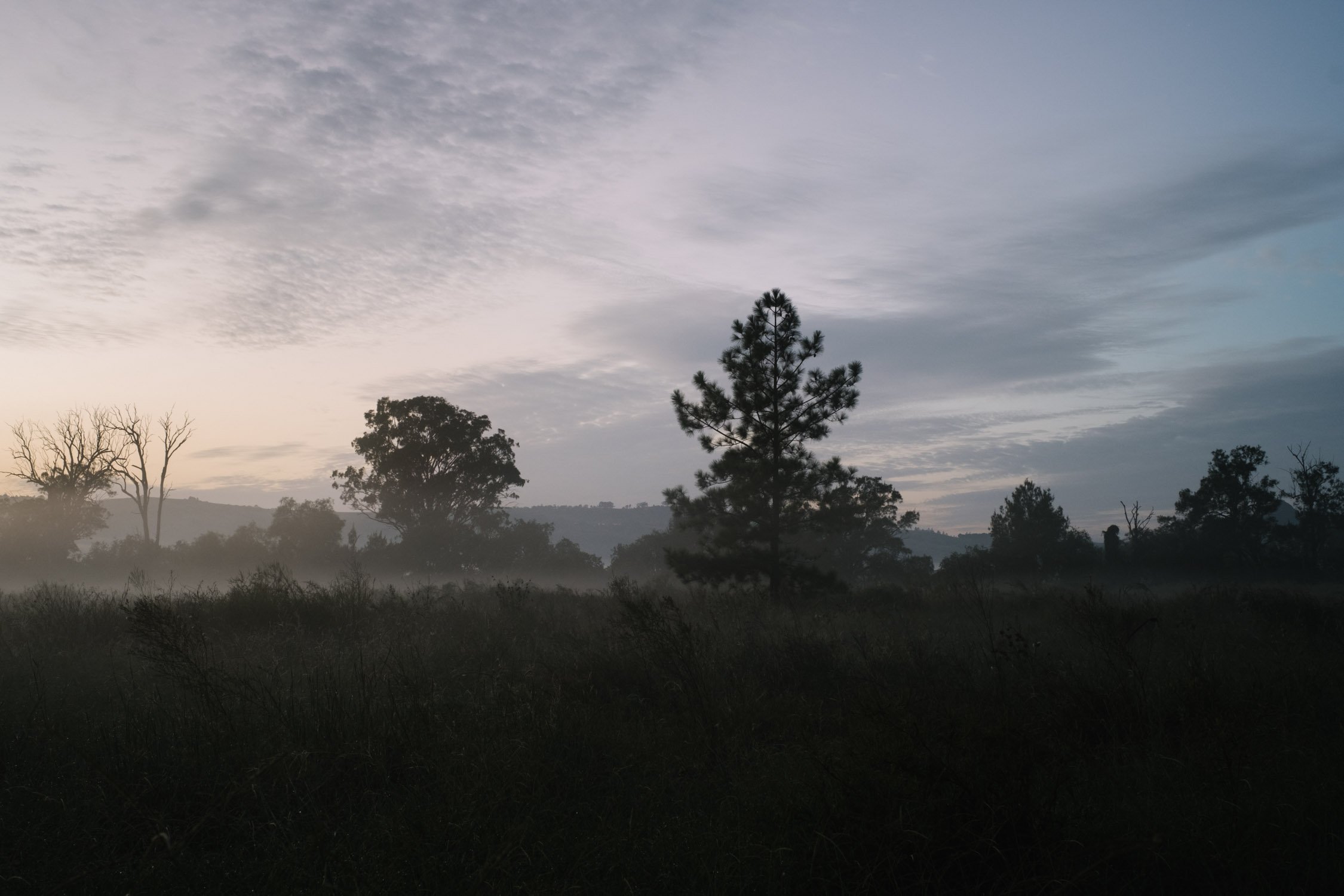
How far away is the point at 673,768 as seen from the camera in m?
4.66

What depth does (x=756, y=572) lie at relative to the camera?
19125 mm

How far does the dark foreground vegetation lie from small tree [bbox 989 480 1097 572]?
36460mm

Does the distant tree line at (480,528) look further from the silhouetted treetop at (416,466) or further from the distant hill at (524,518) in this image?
the distant hill at (524,518)

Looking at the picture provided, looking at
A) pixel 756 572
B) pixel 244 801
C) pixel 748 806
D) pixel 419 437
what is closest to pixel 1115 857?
pixel 748 806

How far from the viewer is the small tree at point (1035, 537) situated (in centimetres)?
4197

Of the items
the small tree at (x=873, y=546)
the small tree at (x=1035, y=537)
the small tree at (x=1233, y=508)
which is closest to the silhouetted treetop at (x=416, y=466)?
the small tree at (x=873, y=546)

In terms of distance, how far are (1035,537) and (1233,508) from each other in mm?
13452

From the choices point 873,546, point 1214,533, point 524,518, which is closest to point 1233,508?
point 1214,533

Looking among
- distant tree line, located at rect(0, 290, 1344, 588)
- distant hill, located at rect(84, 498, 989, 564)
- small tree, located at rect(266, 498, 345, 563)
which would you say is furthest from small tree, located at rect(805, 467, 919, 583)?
distant hill, located at rect(84, 498, 989, 564)

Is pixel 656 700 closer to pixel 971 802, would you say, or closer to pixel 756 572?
pixel 971 802

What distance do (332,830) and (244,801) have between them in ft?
2.32

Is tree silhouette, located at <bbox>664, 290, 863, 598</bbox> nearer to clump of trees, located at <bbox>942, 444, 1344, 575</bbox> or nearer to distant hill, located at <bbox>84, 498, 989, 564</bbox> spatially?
clump of trees, located at <bbox>942, 444, 1344, 575</bbox>

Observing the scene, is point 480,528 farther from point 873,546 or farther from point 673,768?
point 673,768

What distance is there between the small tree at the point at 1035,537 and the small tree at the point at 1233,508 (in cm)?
655
